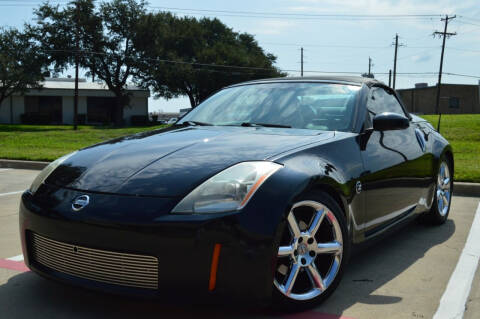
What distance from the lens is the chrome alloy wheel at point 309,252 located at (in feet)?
9.24

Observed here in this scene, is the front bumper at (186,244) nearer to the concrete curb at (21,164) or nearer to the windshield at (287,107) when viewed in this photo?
the windshield at (287,107)

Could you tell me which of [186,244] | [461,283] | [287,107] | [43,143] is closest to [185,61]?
[43,143]

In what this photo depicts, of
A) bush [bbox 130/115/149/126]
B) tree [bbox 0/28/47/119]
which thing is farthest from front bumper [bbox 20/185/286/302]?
bush [bbox 130/115/149/126]

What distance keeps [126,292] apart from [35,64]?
41771mm

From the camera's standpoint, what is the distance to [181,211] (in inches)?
100

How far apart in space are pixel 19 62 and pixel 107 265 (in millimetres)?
41077

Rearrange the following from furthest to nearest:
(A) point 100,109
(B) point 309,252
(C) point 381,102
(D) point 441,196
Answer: (A) point 100,109
(D) point 441,196
(C) point 381,102
(B) point 309,252

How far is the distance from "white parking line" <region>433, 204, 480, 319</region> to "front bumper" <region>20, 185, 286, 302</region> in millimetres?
1124

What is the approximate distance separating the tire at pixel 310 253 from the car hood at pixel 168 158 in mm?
371

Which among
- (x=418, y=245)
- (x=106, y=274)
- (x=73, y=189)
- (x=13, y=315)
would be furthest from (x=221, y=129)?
(x=418, y=245)

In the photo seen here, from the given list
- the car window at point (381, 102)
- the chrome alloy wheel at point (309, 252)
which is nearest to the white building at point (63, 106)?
the car window at point (381, 102)

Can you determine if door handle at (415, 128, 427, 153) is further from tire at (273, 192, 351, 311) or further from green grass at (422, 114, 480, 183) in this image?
green grass at (422, 114, 480, 183)

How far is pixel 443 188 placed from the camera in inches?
210

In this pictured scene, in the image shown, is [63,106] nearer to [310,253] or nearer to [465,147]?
[465,147]
